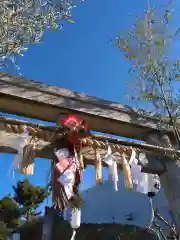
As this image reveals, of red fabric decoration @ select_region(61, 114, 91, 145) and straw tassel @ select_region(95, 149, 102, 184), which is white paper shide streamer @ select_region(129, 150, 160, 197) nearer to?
straw tassel @ select_region(95, 149, 102, 184)

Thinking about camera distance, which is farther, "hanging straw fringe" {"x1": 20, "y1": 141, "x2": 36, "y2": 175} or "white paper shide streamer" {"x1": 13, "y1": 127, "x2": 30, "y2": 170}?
"white paper shide streamer" {"x1": 13, "y1": 127, "x2": 30, "y2": 170}

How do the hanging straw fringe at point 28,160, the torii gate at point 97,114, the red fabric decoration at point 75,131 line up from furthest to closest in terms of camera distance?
1. the torii gate at point 97,114
2. the red fabric decoration at point 75,131
3. the hanging straw fringe at point 28,160

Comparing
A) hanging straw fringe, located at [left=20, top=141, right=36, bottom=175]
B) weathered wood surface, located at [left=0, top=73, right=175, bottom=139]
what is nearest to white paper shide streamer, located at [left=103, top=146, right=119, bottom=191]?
hanging straw fringe, located at [left=20, top=141, right=36, bottom=175]

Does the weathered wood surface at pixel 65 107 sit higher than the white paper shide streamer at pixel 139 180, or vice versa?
the weathered wood surface at pixel 65 107

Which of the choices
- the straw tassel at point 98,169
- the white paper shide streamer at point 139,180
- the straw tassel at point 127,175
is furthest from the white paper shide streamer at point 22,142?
the white paper shide streamer at point 139,180

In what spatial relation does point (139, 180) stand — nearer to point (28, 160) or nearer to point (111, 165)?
point (111, 165)

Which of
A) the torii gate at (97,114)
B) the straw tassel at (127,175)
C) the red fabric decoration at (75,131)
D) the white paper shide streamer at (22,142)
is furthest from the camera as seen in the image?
the torii gate at (97,114)

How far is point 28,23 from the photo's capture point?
4.31m

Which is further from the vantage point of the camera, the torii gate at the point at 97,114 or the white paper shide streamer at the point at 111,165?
the torii gate at the point at 97,114

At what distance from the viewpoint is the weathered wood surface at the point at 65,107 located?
13.6 ft

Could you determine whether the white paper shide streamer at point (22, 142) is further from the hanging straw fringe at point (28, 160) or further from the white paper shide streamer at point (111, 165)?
the white paper shide streamer at point (111, 165)

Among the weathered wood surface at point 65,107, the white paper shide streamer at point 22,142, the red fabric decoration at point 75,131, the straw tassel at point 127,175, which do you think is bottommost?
the straw tassel at point 127,175

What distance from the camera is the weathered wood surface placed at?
414 cm

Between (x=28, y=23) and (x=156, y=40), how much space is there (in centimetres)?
192
